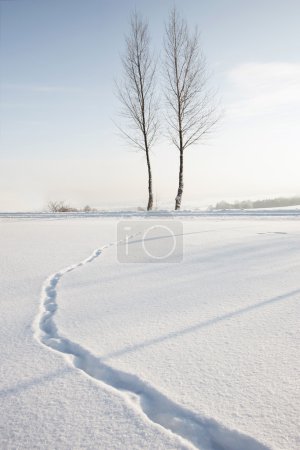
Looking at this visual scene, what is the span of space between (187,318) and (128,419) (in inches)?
34.9

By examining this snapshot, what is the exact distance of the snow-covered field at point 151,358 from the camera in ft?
3.46

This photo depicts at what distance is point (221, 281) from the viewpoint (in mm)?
2660

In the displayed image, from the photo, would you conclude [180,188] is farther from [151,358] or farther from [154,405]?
[154,405]

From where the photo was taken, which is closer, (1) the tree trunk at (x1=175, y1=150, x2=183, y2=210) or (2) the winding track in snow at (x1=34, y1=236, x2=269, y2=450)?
(2) the winding track in snow at (x1=34, y1=236, x2=269, y2=450)

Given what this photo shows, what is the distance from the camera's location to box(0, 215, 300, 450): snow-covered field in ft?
3.46

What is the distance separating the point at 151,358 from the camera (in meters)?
1.49

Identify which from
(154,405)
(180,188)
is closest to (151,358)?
(154,405)

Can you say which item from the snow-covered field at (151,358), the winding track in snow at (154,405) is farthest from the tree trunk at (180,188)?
the winding track in snow at (154,405)

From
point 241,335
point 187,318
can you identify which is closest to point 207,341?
point 241,335

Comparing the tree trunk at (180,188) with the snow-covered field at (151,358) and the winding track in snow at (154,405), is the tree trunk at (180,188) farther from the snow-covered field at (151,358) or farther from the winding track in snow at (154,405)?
the winding track in snow at (154,405)

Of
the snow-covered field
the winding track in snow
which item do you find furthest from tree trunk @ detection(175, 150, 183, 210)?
the winding track in snow

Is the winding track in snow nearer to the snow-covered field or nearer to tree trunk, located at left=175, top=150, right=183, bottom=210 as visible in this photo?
the snow-covered field

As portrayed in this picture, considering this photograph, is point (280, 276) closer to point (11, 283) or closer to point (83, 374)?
point (83, 374)

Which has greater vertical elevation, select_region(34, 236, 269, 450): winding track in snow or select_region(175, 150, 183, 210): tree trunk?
select_region(175, 150, 183, 210): tree trunk
